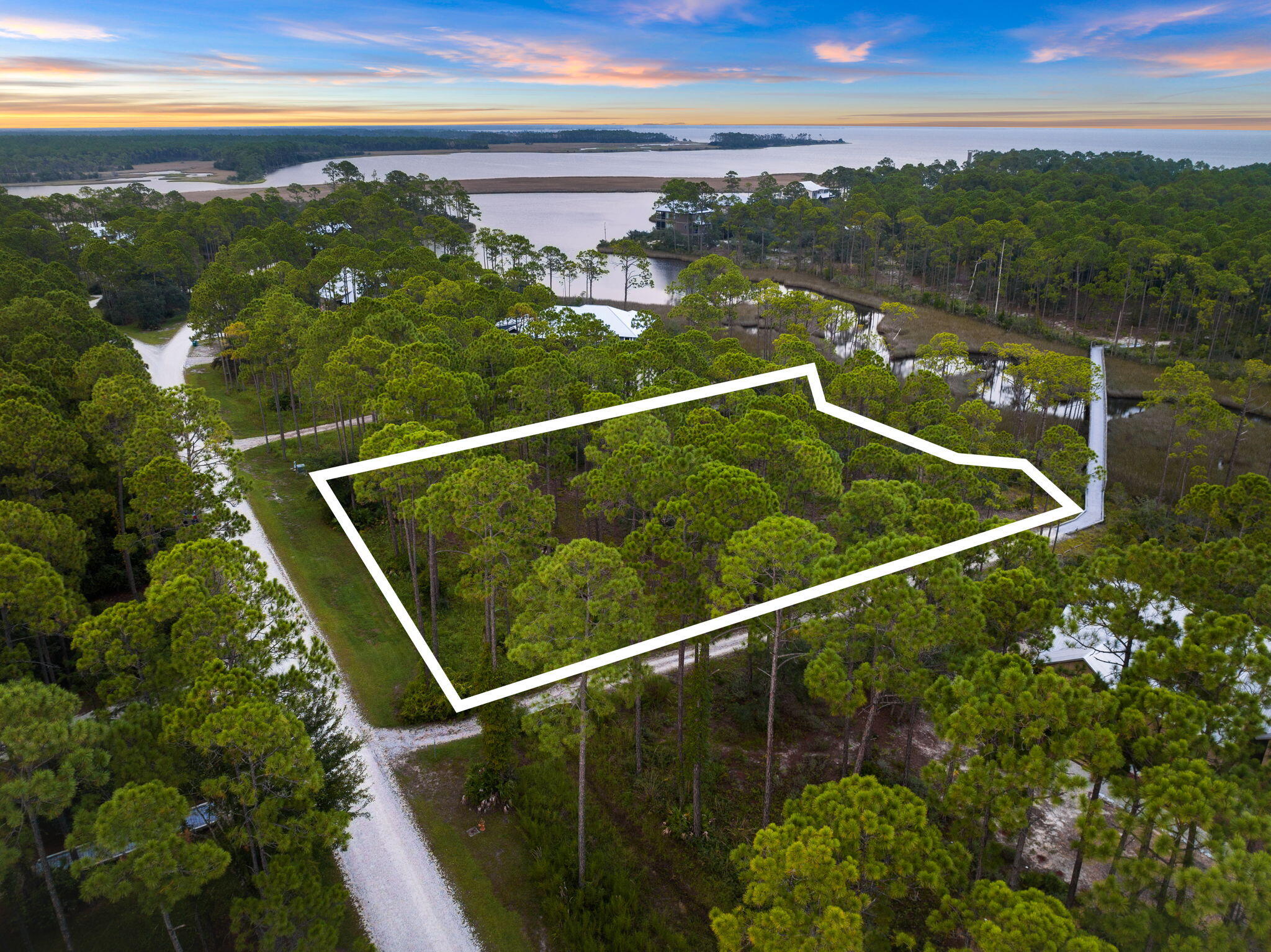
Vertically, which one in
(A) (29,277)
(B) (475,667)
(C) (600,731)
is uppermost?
(A) (29,277)

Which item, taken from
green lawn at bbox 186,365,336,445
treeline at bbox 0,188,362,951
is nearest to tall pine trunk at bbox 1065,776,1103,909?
treeline at bbox 0,188,362,951

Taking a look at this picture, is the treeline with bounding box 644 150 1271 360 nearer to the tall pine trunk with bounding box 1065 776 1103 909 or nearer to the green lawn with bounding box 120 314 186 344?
the tall pine trunk with bounding box 1065 776 1103 909

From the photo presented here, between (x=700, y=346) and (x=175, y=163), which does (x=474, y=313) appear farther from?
(x=175, y=163)

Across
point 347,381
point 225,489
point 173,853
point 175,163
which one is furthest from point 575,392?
point 175,163

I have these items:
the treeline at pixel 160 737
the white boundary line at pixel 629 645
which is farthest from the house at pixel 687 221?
the white boundary line at pixel 629 645

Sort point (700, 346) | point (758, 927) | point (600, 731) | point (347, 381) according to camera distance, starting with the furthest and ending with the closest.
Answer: point (700, 346)
point (347, 381)
point (600, 731)
point (758, 927)

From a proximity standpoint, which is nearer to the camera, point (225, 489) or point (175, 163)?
point (225, 489)

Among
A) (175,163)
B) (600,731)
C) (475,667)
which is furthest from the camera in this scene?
(175,163)

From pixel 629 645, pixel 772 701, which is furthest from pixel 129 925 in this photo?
pixel 772 701
